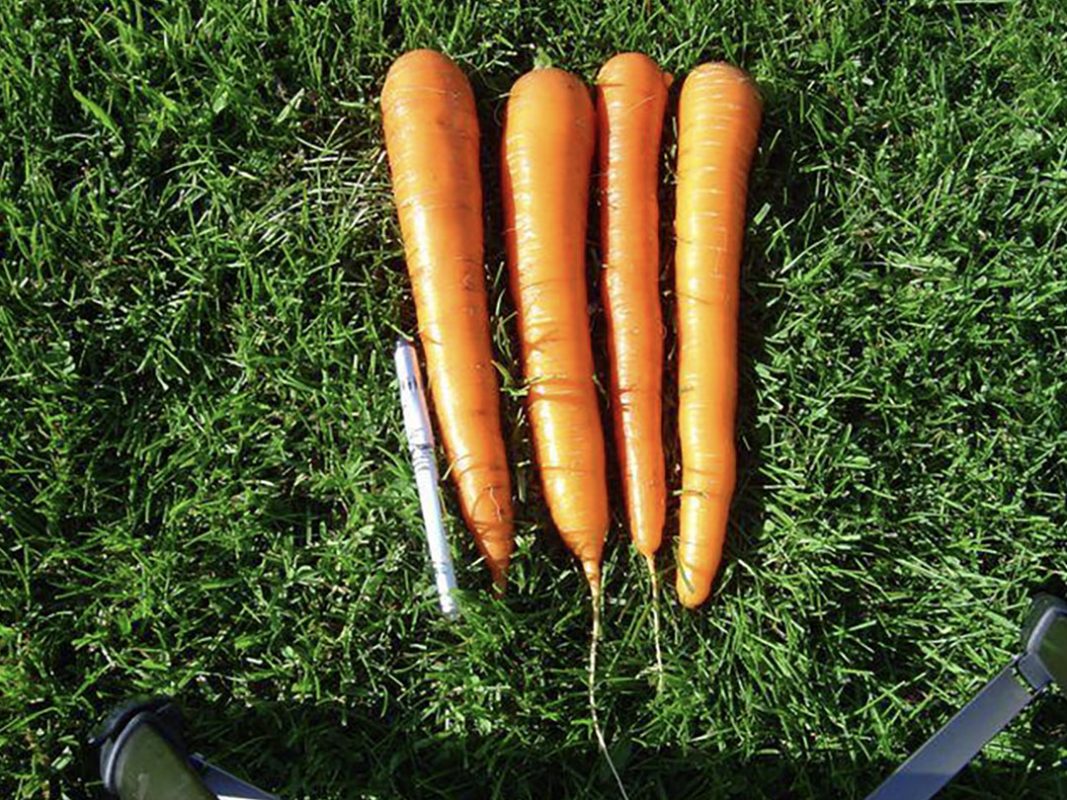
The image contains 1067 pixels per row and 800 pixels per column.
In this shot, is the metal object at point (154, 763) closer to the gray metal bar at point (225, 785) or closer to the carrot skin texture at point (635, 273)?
the gray metal bar at point (225, 785)

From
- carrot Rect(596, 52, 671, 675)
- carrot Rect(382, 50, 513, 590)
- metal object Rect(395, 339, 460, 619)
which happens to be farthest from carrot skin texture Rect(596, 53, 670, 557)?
metal object Rect(395, 339, 460, 619)

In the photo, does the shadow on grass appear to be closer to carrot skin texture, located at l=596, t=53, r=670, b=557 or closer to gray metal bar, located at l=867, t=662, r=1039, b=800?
gray metal bar, located at l=867, t=662, r=1039, b=800

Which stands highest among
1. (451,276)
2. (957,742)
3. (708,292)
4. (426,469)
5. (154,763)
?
(451,276)

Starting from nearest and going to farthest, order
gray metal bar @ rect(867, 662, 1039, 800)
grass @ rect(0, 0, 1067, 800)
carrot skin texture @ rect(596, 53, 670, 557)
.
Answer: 1. gray metal bar @ rect(867, 662, 1039, 800)
2. grass @ rect(0, 0, 1067, 800)
3. carrot skin texture @ rect(596, 53, 670, 557)

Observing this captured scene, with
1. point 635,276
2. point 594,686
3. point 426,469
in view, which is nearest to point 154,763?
point 426,469

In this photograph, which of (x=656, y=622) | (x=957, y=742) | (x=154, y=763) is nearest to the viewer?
(x=154, y=763)

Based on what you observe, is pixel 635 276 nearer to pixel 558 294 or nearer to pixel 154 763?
pixel 558 294

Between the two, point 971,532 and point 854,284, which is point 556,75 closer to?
point 854,284
